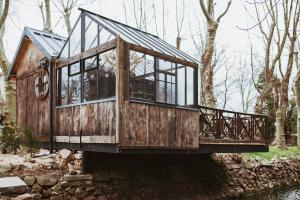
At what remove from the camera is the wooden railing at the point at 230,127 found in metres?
11.7

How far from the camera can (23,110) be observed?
14.0 meters

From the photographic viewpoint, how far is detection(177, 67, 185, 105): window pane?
399 inches

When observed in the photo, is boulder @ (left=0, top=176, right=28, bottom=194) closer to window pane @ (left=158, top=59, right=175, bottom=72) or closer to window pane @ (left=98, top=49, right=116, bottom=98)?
window pane @ (left=98, top=49, right=116, bottom=98)

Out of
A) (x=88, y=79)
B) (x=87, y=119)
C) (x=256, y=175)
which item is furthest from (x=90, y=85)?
(x=256, y=175)

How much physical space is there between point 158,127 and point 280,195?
809 centimetres

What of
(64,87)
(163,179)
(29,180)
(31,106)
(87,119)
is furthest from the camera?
(31,106)

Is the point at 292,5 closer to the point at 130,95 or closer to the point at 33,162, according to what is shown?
the point at 130,95

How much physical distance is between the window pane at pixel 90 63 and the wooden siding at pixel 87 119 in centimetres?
110

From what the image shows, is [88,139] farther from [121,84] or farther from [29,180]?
[121,84]

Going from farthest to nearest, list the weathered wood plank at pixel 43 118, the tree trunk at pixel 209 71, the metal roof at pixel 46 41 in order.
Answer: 1. the tree trunk at pixel 209 71
2. the metal roof at pixel 46 41
3. the weathered wood plank at pixel 43 118

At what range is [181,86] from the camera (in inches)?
404

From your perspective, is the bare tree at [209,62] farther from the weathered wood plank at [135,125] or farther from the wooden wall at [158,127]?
the weathered wood plank at [135,125]

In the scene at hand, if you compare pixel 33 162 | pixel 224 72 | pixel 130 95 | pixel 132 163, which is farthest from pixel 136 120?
pixel 224 72

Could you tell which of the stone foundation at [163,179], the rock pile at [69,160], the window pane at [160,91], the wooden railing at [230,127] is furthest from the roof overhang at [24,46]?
the wooden railing at [230,127]
